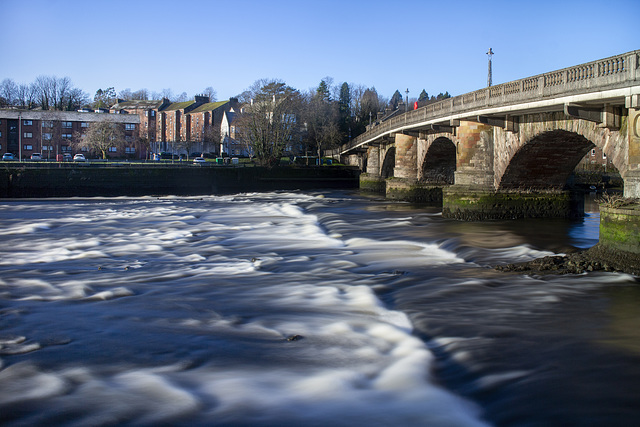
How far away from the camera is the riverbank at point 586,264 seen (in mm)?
13578

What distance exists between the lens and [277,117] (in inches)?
2712

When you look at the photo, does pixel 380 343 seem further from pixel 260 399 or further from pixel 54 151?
pixel 54 151

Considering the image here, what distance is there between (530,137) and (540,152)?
180 cm

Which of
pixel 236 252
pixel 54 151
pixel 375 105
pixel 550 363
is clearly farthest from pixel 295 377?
pixel 375 105

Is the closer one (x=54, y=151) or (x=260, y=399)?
(x=260, y=399)

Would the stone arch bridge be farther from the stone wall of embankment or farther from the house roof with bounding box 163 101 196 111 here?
the house roof with bounding box 163 101 196 111

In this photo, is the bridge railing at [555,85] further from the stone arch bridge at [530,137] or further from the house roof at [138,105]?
the house roof at [138,105]

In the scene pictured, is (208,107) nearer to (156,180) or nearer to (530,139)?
(156,180)

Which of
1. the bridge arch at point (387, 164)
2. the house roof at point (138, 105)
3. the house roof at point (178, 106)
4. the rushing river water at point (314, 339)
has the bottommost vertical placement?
the rushing river water at point (314, 339)

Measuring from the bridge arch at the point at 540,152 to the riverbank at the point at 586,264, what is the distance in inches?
225

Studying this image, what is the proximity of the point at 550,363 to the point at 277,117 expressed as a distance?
62.5 metres

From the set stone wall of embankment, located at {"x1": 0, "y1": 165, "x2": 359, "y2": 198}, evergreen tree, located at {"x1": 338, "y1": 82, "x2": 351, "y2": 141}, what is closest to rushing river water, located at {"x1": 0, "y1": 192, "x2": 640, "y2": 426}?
stone wall of embankment, located at {"x1": 0, "y1": 165, "x2": 359, "y2": 198}

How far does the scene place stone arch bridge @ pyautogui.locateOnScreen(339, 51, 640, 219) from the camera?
15664mm

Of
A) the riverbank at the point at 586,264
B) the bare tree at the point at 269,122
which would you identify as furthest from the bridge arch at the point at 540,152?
the bare tree at the point at 269,122
